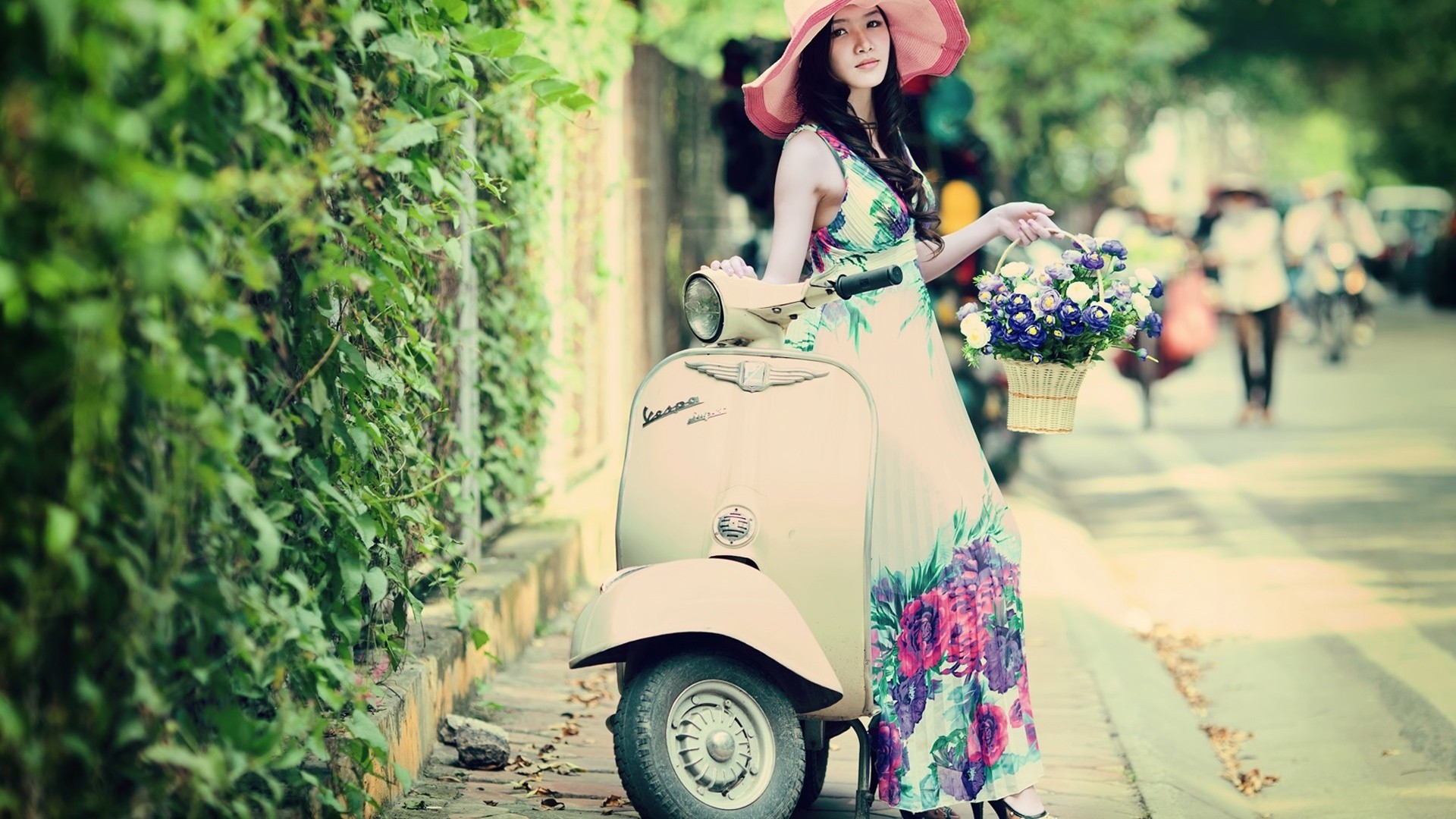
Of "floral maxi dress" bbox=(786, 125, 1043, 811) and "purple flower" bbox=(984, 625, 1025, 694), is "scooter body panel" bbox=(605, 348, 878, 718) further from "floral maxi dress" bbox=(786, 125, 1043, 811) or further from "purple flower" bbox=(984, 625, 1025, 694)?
"purple flower" bbox=(984, 625, 1025, 694)

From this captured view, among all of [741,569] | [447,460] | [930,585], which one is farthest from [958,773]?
[447,460]

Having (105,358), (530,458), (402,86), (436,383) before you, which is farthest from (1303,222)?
(105,358)

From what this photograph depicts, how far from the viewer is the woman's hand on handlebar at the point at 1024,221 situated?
4.06 meters

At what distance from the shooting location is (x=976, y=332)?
4.08 meters

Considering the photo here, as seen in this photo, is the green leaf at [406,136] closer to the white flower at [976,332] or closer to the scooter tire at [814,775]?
the white flower at [976,332]

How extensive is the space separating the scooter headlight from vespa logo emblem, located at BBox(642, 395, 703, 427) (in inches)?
5.4

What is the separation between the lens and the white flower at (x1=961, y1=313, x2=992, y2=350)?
4.07m

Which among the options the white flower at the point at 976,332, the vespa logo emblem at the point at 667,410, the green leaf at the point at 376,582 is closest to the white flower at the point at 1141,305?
the white flower at the point at 976,332

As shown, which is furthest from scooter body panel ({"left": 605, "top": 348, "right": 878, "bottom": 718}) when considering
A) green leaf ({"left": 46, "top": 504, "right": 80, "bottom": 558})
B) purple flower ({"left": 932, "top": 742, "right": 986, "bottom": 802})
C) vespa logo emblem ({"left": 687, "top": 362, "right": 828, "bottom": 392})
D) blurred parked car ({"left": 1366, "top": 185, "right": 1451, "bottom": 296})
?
blurred parked car ({"left": 1366, "top": 185, "right": 1451, "bottom": 296})

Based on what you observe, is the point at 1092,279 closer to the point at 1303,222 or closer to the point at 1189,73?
the point at 1303,222

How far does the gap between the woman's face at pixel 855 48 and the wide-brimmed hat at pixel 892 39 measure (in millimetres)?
67

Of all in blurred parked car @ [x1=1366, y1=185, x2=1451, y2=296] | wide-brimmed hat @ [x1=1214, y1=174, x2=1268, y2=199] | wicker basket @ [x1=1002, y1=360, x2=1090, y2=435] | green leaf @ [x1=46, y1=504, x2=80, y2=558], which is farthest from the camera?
blurred parked car @ [x1=1366, y1=185, x2=1451, y2=296]

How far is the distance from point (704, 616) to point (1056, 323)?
110 centimetres

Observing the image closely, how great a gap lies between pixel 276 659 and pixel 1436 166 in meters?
38.7
